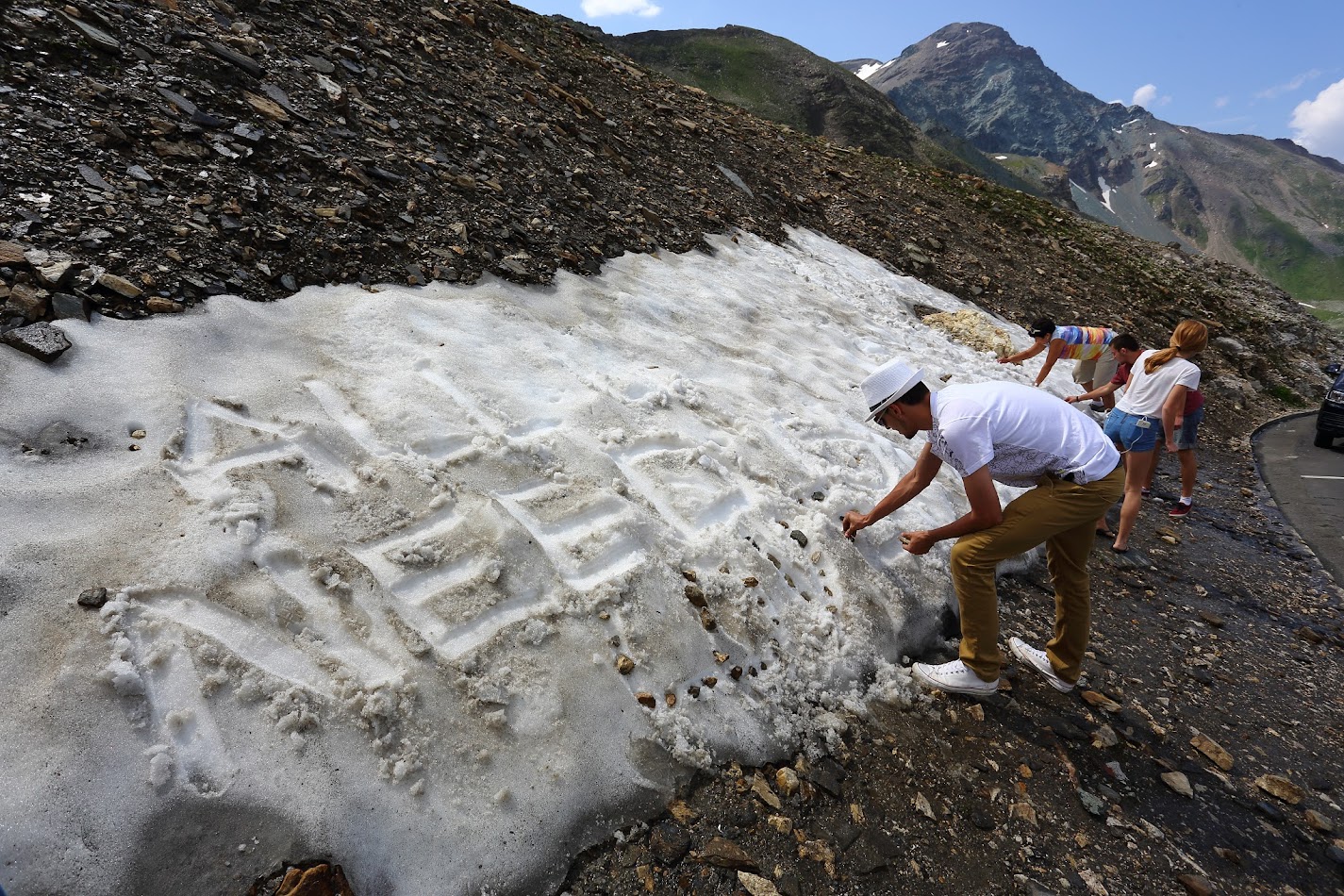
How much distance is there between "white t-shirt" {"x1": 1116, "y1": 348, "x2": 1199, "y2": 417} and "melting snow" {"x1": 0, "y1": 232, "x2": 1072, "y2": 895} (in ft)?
8.43

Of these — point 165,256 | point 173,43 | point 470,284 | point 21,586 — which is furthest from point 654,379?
point 173,43

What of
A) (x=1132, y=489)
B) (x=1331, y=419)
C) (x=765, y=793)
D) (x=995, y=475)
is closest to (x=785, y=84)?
(x=1331, y=419)

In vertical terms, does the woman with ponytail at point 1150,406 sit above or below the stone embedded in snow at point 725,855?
above

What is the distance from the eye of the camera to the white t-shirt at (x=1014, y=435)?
3846 mm

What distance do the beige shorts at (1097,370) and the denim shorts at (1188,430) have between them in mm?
1654

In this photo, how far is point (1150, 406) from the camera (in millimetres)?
7121

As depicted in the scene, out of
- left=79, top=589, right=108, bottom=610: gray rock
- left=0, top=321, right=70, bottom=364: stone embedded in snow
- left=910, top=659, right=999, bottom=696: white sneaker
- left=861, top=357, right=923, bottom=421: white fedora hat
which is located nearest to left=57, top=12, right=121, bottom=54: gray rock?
left=0, top=321, right=70, bottom=364: stone embedded in snow

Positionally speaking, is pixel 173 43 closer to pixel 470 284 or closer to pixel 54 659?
pixel 470 284

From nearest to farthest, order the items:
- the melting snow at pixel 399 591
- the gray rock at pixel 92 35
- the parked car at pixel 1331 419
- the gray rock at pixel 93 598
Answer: the melting snow at pixel 399 591
the gray rock at pixel 93 598
the gray rock at pixel 92 35
the parked car at pixel 1331 419

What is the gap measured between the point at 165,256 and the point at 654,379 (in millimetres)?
4135

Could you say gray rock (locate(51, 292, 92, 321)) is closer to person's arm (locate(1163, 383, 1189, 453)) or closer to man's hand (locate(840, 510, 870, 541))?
man's hand (locate(840, 510, 870, 541))

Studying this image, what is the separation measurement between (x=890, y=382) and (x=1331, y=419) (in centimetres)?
1387

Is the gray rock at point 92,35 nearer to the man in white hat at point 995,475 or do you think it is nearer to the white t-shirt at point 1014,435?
the man in white hat at point 995,475

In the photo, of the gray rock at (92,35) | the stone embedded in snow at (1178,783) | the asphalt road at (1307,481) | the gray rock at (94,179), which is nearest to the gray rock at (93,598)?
the gray rock at (94,179)
